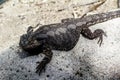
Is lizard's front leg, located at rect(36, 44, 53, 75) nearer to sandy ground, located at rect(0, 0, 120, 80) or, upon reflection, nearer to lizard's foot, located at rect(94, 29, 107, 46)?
sandy ground, located at rect(0, 0, 120, 80)

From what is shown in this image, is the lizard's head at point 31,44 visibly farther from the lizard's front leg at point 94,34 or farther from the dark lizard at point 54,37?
the lizard's front leg at point 94,34

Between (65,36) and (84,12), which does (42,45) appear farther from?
(84,12)

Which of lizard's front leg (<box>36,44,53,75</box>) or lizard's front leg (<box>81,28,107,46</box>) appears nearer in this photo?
lizard's front leg (<box>36,44,53,75</box>)

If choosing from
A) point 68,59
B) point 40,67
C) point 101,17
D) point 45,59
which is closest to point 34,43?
point 45,59

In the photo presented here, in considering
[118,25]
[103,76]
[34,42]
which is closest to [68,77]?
[103,76]

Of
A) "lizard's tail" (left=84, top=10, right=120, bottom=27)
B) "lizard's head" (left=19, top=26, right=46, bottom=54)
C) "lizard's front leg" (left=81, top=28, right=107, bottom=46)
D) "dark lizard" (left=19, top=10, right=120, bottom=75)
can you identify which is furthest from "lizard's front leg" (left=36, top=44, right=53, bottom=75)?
"lizard's tail" (left=84, top=10, right=120, bottom=27)

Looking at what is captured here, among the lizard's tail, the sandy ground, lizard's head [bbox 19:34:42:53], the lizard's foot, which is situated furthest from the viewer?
the lizard's tail

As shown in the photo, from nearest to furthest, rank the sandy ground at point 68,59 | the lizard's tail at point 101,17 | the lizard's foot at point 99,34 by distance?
the sandy ground at point 68,59, the lizard's foot at point 99,34, the lizard's tail at point 101,17

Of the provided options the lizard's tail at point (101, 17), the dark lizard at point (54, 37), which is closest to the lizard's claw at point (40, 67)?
the dark lizard at point (54, 37)
